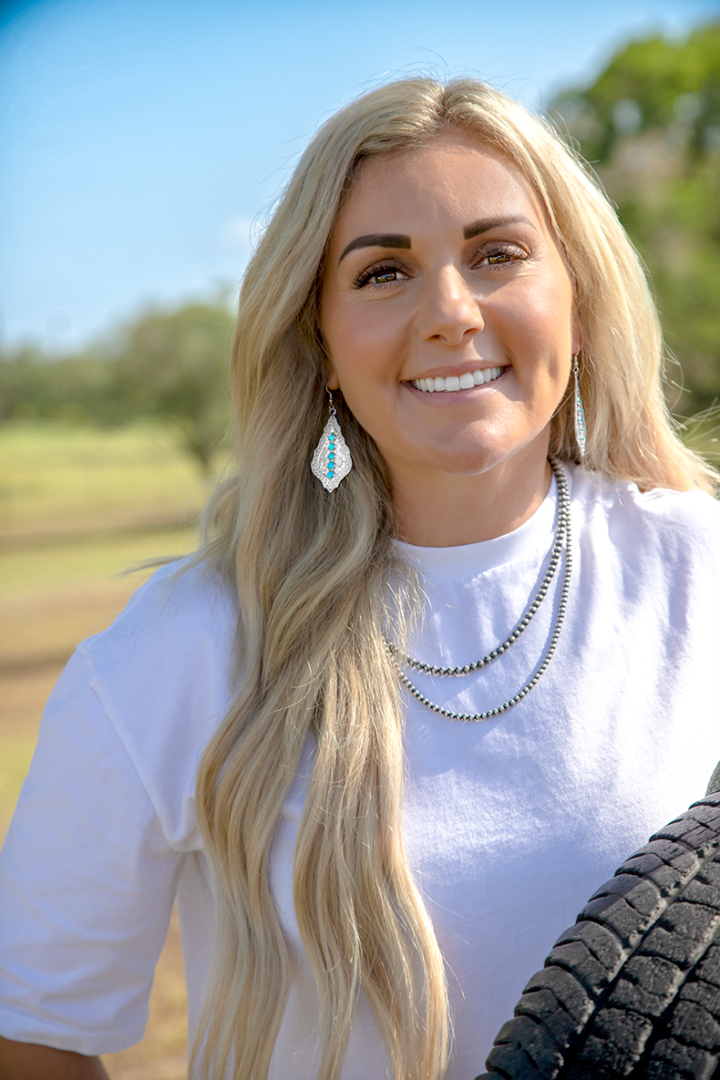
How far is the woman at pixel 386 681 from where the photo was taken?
1.59 m

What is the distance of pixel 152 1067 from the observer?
→ 10.7 ft

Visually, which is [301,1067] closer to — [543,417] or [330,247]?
[543,417]

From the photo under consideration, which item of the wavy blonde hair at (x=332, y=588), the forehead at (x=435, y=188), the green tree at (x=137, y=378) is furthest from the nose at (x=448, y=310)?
the green tree at (x=137, y=378)

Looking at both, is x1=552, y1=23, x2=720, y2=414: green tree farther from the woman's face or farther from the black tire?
the black tire

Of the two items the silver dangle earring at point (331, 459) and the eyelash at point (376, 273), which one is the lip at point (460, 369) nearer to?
the eyelash at point (376, 273)

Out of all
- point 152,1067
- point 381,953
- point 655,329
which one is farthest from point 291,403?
point 152,1067

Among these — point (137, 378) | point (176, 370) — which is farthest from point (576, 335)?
point (137, 378)

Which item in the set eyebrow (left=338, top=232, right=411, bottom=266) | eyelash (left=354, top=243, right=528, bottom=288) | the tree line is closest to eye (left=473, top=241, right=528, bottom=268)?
eyelash (left=354, top=243, right=528, bottom=288)

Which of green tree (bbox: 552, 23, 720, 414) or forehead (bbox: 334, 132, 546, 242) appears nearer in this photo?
forehead (bbox: 334, 132, 546, 242)

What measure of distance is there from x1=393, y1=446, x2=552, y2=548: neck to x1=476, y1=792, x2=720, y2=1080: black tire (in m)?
0.79

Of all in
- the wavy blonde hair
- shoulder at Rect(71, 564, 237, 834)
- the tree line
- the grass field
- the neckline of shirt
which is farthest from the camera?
the tree line

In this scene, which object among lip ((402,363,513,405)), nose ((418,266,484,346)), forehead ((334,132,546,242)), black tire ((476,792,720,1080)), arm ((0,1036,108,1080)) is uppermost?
forehead ((334,132,546,242))

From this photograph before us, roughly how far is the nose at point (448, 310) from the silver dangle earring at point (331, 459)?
0.37m

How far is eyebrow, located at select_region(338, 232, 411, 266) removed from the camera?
1.75 meters
